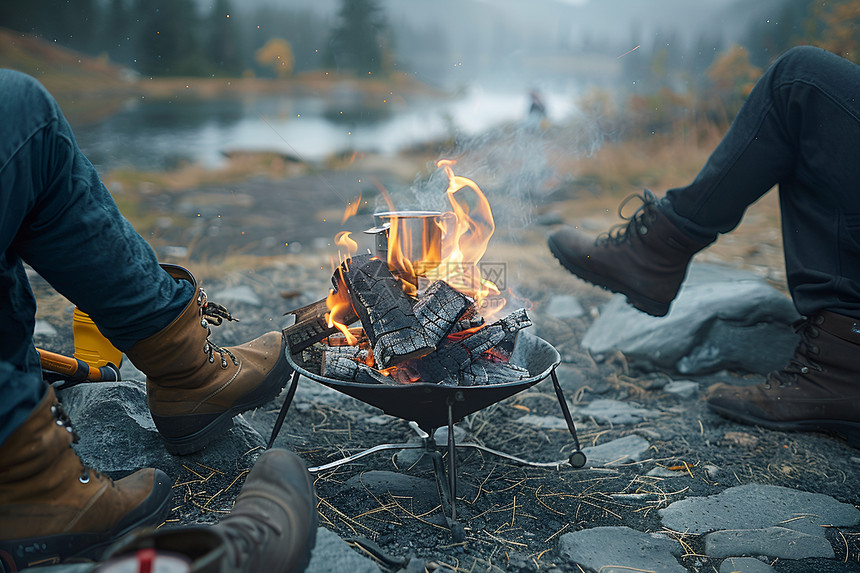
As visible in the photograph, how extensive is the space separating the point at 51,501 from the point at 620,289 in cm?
235

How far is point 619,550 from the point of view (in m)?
1.64

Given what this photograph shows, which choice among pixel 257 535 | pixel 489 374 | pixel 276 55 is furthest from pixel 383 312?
pixel 276 55

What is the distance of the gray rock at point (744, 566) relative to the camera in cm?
155

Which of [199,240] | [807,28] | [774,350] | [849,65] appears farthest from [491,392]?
[807,28]

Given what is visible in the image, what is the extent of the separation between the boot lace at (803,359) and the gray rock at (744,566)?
102 cm

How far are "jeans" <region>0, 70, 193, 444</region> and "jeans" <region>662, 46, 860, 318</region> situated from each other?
2151mm

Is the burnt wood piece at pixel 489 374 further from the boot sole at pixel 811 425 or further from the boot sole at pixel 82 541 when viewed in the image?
the boot sole at pixel 811 425

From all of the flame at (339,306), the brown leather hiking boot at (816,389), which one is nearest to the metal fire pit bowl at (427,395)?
the flame at (339,306)

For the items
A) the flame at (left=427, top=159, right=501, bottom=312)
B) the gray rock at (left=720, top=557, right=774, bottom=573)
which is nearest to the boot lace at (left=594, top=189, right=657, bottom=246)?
the flame at (left=427, top=159, right=501, bottom=312)

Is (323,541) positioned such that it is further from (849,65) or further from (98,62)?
(98,62)

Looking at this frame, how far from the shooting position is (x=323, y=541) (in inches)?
56.9

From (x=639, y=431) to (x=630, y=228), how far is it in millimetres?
932

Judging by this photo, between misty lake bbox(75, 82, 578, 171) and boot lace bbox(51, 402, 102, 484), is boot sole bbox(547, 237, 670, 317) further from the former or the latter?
misty lake bbox(75, 82, 578, 171)

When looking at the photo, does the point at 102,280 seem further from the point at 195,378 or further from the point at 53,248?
the point at 195,378
